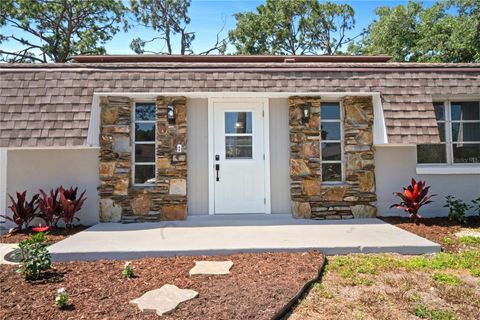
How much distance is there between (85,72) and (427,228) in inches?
277

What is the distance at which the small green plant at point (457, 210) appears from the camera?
6.39 m

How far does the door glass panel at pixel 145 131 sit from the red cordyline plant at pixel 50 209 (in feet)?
6.03

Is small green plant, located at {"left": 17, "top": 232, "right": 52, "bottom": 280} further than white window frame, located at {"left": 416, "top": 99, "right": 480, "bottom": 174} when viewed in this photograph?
No

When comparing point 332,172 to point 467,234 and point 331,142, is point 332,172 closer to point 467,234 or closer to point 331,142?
point 331,142

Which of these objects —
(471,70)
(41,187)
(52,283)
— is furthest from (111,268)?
(471,70)

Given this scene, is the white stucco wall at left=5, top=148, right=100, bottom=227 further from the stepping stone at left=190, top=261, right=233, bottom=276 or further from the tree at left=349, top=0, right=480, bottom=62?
the tree at left=349, top=0, right=480, bottom=62

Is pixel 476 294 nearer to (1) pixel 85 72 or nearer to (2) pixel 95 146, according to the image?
(2) pixel 95 146

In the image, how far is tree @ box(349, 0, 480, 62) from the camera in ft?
46.5

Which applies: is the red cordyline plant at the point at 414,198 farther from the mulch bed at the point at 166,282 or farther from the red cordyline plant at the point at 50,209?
the red cordyline plant at the point at 50,209

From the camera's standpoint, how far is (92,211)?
21.6 ft

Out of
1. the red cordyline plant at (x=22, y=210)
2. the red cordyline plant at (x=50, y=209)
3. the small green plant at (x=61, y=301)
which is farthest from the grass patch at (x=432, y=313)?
the red cordyline plant at (x=22, y=210)

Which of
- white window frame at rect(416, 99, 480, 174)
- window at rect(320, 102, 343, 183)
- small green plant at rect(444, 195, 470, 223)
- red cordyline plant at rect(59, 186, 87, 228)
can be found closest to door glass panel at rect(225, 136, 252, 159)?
window at rect(320, 102, 343, 183)

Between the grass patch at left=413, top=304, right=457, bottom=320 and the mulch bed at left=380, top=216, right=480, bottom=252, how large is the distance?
2146mm

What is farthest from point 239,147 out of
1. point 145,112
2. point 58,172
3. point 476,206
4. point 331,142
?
point 476,206
